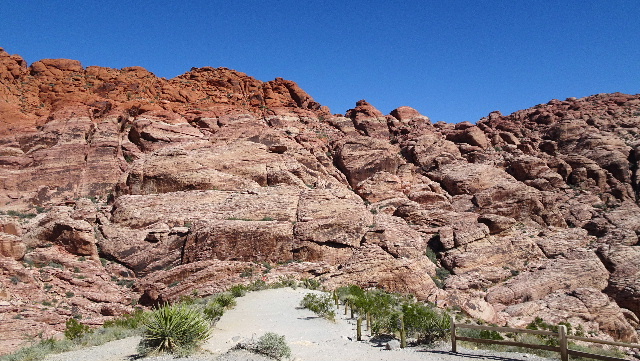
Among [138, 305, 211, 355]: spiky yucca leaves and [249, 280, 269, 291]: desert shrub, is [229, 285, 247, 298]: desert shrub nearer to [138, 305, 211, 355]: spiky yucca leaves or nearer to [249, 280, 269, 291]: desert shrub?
[249, 280, 269, 291]: desert shrub

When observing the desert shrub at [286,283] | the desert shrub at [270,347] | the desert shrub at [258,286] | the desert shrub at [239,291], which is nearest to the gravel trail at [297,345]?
the desert shrub at [270,347]

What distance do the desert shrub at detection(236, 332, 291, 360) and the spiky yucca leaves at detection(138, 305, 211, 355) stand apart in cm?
149

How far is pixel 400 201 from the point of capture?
38.4 meters

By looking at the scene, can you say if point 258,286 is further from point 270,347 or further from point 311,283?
point 270,347

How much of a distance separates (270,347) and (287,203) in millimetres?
21726

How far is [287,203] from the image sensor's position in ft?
105

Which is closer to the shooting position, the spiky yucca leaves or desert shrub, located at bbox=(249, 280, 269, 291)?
the spiky yucca leaves

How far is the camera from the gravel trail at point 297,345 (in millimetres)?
10523

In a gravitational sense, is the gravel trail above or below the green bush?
below

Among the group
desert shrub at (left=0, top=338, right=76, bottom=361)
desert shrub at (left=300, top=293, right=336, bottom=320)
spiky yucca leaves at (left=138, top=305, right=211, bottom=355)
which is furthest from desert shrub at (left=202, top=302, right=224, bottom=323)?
desert shrub at (left=0, top=338, right=76, bottom=361)

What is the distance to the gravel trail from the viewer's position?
10523 millimetres

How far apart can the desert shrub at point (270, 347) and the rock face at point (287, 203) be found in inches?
507

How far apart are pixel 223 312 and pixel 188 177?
18.8 meters

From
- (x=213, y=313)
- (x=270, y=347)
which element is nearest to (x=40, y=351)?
(x=213, y=313)
